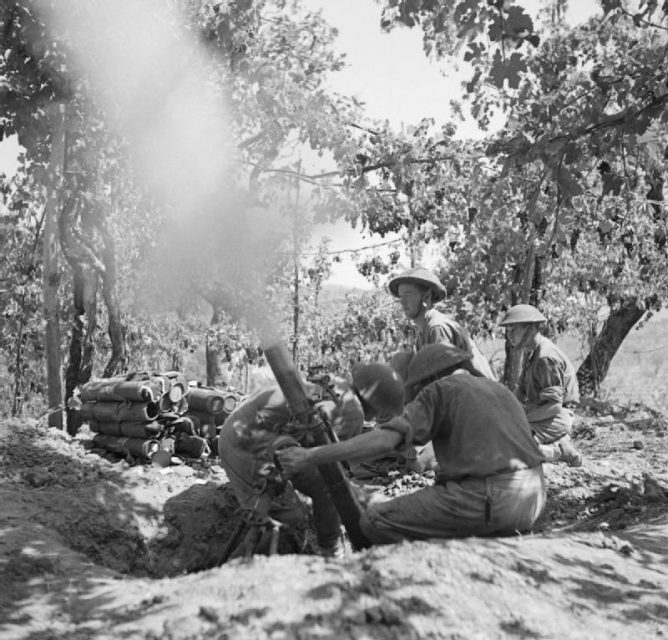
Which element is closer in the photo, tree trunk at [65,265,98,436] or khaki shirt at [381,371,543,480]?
khaki shirt at [381,371,543,480]

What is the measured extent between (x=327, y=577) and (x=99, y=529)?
2.98 meters

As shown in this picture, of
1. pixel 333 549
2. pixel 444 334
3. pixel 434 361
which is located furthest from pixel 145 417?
pixel 434 361

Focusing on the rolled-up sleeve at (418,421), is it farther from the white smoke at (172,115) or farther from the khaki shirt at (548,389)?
→ the white smoke at (172,115)

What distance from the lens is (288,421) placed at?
448 cm

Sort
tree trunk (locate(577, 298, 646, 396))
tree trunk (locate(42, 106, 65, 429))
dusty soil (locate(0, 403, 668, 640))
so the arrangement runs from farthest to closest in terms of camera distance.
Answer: tree trunk (locate(577, 298, 646, 396)), tree trunk (locate(42, 106, 65, 429)), dusty soil (locate(0, 403, 668, 640))

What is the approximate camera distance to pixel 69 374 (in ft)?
33.5

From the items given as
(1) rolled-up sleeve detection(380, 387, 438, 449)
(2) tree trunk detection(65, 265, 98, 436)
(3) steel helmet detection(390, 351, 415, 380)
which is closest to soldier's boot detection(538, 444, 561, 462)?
(3) steel helmet detection(390, 351, 415, 380)

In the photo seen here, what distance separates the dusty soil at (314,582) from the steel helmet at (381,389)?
110 cm

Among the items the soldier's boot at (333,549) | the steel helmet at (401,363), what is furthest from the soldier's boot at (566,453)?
the soldier's boot at (333,549)

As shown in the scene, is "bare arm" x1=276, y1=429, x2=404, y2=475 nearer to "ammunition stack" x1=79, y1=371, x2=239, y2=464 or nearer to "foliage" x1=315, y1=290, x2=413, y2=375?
"ammunition stack" x1=79, y1=371, x2=239, y2=464

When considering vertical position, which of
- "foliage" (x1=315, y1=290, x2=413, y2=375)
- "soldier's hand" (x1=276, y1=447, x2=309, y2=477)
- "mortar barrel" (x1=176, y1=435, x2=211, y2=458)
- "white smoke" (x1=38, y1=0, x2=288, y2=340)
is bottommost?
"mortar barrel" (x1=176, y1=435, x2=211, y2=458)

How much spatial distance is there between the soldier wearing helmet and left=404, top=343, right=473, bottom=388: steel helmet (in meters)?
2.51

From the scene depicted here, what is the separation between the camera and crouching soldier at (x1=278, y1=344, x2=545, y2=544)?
12.4ft

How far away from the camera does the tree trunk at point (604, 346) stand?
15.0 metres
